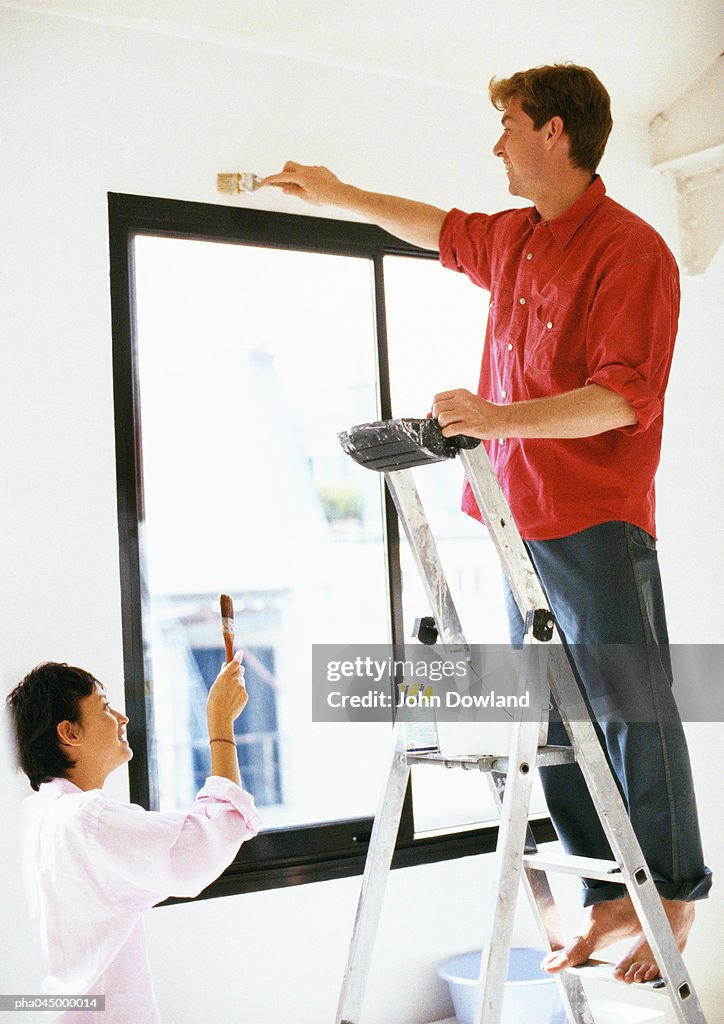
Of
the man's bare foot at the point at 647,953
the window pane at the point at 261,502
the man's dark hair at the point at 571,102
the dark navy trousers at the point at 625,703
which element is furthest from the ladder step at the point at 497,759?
the man's dark hair at the point at 571,102

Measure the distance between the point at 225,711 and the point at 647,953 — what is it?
81 cm

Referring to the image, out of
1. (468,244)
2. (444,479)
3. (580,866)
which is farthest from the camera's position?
(444,479)

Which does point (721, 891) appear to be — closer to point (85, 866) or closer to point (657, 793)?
point (657, 793)

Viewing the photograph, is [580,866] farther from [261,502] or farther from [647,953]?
[261,502]

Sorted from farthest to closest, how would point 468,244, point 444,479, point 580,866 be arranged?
point 444,479, point 468,244, point 580,866

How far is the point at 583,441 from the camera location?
1864 mm

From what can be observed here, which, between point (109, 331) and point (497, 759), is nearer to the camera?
point (497, 759)

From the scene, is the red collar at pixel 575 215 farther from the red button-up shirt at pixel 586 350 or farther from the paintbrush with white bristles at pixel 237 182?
the paintbrush with white bristles at pixel 237 182

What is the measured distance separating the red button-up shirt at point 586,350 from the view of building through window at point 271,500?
57cm

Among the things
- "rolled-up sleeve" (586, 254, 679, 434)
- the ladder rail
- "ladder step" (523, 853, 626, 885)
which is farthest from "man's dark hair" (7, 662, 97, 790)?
"rolled-up sleeve" (586, 254, 679, 434)

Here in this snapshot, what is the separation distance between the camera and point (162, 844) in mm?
1618

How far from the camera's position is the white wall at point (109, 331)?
6.82ft

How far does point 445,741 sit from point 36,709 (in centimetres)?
69

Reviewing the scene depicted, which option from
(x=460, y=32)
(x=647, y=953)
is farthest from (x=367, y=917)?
(x=460, y=32)
